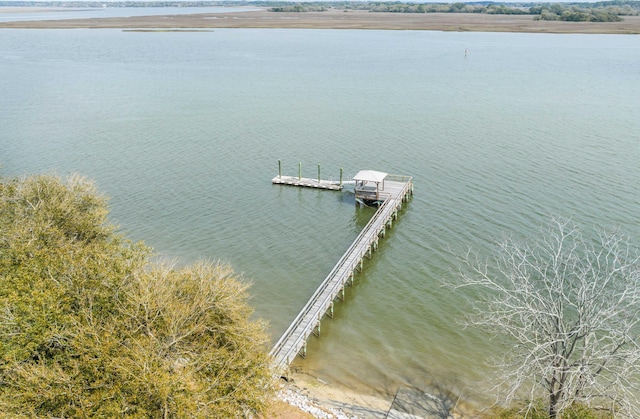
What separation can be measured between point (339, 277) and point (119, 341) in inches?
650

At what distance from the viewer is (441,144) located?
5772cm

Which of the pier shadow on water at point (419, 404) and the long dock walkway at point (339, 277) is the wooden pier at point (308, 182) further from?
the pier shadow on water at point (419, 404)

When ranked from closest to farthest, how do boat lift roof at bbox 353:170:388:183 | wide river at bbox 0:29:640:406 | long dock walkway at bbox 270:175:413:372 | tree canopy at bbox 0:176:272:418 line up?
tree canopy at bbox 0:176:272:418 → long dock walkway at bbox 270:175:413:372 → wide river at bbox 0:29:640:406 → boat lift roof at bbox 353:170:388:183

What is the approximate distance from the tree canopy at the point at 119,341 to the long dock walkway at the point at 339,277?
3240mm

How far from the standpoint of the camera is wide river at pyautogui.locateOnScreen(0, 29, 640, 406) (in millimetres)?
29328

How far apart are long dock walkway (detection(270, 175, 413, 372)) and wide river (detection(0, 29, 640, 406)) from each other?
1.06m

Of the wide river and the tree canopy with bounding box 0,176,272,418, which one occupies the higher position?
the tree canopy with bounding box 0,176,272,418

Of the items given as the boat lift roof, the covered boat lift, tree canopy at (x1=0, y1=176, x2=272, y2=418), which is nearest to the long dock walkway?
the covered boat lift

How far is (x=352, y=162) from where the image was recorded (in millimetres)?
53156

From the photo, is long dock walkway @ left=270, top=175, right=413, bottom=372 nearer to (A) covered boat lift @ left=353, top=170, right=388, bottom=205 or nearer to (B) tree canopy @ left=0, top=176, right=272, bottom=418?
(A) covered boat lift @ left=353, top=170, right=388, bottom=205

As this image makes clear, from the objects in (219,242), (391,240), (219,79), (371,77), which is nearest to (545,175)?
(391,240)

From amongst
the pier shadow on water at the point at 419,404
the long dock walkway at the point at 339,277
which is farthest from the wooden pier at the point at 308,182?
the pier shadow on water at the point at 419,404

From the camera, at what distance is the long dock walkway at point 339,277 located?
80.6 ft

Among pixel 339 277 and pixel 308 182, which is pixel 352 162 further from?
pixel 339 277
